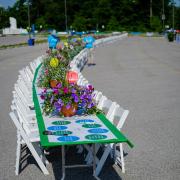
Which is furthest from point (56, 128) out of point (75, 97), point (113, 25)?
point (113, 25)

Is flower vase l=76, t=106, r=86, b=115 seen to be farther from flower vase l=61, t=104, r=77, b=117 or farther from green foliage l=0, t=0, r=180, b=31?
green foliage l=0, t=0, r=180, b=31

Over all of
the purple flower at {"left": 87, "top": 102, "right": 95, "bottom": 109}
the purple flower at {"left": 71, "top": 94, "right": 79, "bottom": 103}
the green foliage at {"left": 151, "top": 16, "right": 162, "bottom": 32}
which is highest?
the purple flower at {"left": 71, "top": 94, "right": 79, "bottom": 103}

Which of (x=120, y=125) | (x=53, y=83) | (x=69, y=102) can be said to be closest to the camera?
(x=120, y=125)

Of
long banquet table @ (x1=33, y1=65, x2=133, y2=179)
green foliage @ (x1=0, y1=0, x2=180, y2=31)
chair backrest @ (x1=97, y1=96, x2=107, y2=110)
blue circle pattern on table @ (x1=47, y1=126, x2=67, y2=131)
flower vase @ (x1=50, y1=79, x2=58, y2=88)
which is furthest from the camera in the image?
green foliage @ (x1=0, y1=0, x2=180, y2=31)

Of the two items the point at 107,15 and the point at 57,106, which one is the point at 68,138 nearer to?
the point at 57,106

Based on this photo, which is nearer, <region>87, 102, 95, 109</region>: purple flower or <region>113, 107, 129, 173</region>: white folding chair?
<region>113, 107, 129, 173</region>: white folding chair

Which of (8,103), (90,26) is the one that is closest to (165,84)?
(8,103)

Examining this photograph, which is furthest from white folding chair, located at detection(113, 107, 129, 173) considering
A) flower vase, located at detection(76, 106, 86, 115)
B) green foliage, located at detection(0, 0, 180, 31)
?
green foliage, located at detection(0, 0, 180, 31)

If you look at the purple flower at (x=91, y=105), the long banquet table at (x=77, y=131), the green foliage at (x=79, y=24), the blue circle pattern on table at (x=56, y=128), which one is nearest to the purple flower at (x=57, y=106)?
the long banquet table at (x=77, y=131)

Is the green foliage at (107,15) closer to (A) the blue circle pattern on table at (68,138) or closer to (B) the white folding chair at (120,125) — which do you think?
(B) the white folding chair at (120,125)

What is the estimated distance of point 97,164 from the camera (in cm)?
609

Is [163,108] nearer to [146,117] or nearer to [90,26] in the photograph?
[146,117]

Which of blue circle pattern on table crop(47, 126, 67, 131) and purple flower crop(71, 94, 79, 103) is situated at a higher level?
purple flower crop(71, 94, 79, 103)

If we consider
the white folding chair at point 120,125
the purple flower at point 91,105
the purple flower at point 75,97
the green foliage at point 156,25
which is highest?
the purple flower at point 75,97
